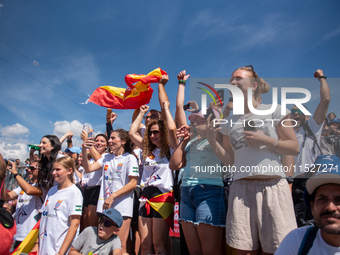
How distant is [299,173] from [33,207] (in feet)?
12.8

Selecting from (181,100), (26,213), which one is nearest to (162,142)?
(181,100)

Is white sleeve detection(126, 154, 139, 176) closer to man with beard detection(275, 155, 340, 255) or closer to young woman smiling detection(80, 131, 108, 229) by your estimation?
young woman smiling detection(80, 131, 108, 229)

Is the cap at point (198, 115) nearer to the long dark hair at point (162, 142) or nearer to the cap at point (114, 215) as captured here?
the long dark hair at point (162, 142)

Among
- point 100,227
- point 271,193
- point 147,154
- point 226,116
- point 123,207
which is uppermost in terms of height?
point 226,116

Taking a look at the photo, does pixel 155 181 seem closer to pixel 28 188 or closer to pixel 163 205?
pixel 163 205

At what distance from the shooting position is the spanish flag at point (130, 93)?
4688 millimetres

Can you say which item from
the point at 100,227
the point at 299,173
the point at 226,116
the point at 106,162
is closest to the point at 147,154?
the point at 106,162

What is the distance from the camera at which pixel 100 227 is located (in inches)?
113

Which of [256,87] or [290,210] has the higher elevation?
[256,87]

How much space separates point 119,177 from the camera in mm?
3400

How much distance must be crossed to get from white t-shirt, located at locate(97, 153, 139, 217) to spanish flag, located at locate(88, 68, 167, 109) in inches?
64.9

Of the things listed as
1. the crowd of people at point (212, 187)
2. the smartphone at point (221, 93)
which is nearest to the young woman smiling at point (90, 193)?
the crowd of people at point (212, 187)

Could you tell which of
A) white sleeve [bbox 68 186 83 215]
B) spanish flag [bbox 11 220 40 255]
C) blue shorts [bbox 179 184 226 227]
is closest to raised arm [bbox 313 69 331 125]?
blue shorts [bbox 179 184 226 227]

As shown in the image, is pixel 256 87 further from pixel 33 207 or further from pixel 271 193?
pixel 33 207
